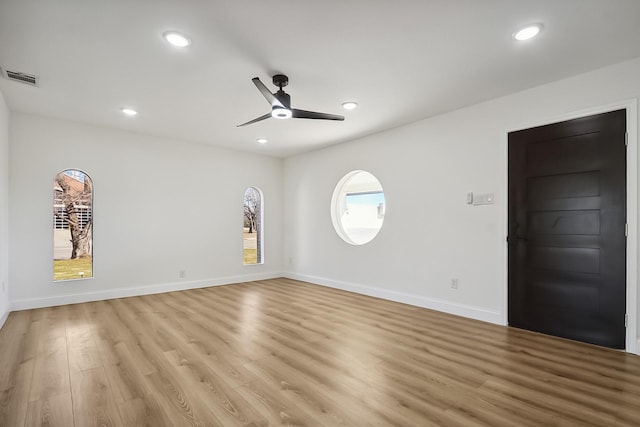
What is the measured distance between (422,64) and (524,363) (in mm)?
2778

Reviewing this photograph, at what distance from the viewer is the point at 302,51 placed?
106 inches

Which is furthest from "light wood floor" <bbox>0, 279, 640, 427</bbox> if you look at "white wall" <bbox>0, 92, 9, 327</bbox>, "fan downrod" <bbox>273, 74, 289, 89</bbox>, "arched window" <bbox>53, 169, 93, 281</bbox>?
"fan downrod" <bbox>273, 74, 289, 89</bbox>

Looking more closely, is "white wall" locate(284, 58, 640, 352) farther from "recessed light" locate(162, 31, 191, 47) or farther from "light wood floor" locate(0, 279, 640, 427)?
"recessed light" locate(162, 31, 191, 47)

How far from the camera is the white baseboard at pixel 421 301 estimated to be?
377 centimetres

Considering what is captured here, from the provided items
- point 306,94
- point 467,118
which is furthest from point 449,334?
point 306,94

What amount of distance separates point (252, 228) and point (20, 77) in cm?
425

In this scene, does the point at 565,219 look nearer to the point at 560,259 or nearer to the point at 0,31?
the point at 560,259

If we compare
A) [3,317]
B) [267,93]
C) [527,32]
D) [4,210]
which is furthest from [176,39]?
[3,317]

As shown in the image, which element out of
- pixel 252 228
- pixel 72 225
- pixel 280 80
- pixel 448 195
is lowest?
pixel 252 228

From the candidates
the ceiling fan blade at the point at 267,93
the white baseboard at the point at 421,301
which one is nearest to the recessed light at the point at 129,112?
the ceiling fan blade at the point at 267,93

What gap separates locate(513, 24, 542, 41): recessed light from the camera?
2.34m

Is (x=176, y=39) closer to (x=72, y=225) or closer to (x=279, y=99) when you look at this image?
(x=279, y=99)

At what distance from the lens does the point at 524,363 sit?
8.65 ft

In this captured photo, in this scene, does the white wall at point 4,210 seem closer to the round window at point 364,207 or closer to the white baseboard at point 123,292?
the white baseboard at point 123,292
